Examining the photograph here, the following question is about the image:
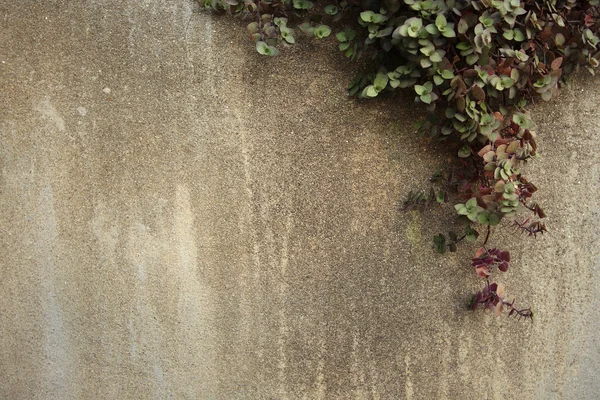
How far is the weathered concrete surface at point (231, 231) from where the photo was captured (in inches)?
71.7

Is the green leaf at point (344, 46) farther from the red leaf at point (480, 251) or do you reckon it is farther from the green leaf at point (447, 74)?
the red leaf at point (480, 251)

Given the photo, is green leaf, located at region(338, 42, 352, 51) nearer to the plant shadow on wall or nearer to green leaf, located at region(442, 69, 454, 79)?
the plant shadow on wall

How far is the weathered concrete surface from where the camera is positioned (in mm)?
1821

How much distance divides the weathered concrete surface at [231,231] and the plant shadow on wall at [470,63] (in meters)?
0.08

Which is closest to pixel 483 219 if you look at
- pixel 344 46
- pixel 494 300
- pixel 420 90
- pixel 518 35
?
pixel 494 300

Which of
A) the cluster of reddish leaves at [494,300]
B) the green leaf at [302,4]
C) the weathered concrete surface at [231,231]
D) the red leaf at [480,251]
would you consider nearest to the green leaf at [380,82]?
the weathered concrete surface at [231,231]

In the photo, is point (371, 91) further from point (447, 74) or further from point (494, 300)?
point (494, 300)

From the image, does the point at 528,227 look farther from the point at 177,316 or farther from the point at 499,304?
the point at 177,316

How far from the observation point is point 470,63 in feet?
5.85

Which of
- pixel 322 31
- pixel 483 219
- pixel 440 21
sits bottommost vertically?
pixel 483 219

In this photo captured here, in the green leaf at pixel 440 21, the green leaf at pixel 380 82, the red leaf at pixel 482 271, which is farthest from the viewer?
the red leaf at pixel 482 271

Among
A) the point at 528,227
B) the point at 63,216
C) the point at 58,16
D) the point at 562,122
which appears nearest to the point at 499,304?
the point at 528,227

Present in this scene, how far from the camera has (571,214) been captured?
6.65 ft

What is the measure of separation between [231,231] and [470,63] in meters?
0.97
